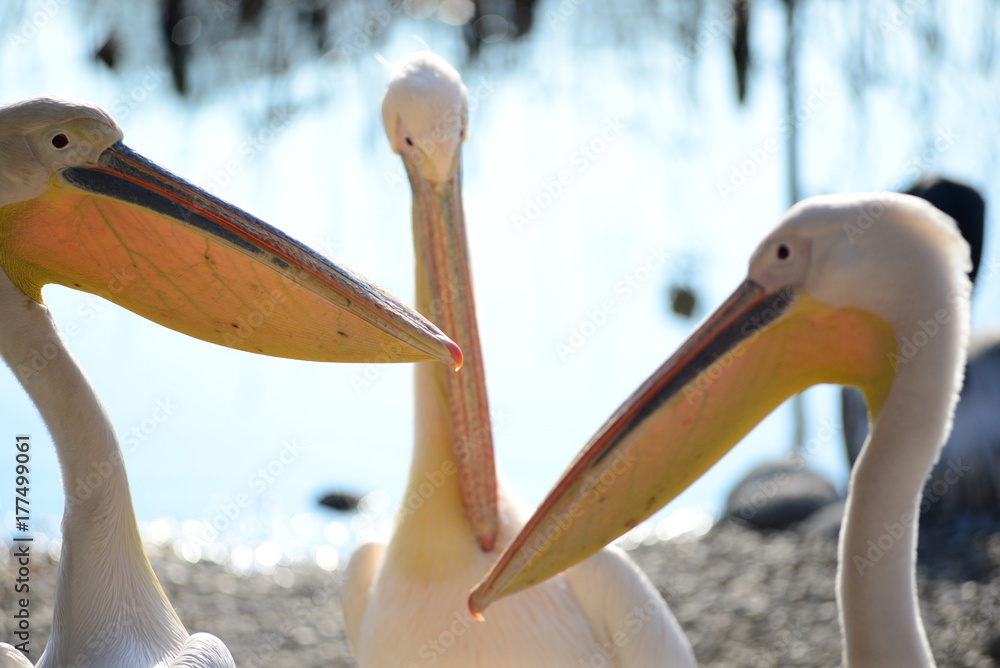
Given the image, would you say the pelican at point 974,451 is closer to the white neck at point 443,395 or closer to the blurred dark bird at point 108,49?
the white neck at point 443,395

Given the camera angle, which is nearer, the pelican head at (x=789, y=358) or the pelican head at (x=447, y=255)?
the pelican head at (x=789, y=358)

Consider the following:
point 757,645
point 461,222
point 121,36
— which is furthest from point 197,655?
point 121,36

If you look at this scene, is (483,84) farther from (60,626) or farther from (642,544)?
(60,626)

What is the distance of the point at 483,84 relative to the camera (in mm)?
5965

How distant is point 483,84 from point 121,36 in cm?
217

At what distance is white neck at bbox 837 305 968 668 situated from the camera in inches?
63.6

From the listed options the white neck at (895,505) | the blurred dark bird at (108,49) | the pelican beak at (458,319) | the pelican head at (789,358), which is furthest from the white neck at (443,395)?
the blurred dark bird at (108,49)

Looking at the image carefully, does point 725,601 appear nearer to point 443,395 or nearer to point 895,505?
point 443,395

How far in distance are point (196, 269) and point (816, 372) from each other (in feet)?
3.77

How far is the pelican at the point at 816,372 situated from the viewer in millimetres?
1688

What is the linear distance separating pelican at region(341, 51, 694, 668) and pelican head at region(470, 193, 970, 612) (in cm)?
36

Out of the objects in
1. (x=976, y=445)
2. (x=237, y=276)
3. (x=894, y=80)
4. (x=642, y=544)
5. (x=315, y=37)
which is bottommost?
(x=642, y=544)

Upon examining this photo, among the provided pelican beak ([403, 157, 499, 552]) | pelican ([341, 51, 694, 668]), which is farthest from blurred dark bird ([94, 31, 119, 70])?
pelican beak ([403, 157, 499, 552])

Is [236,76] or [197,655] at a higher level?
[236,76]
